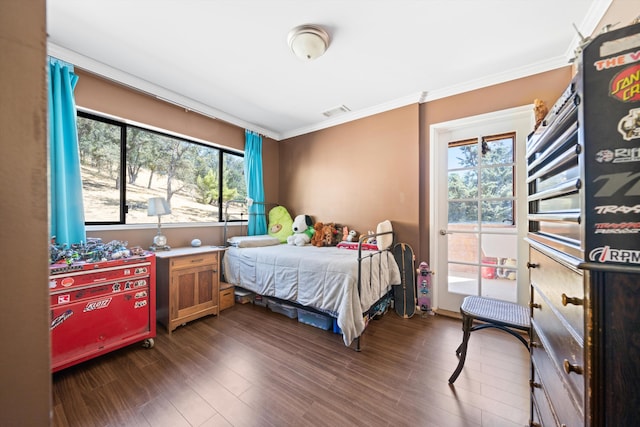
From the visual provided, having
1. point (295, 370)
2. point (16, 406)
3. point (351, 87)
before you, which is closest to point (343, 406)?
point (295, 370)

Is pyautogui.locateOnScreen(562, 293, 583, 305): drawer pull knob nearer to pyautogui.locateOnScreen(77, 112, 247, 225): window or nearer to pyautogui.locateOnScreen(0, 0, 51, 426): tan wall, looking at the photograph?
pyautogui.locateOnScreen(0, 0, 51, 426): tan wall

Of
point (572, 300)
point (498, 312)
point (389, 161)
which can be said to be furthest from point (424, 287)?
point (572, 300)

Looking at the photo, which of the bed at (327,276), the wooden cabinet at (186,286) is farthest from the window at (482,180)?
the wooden cabinet at (186,286)

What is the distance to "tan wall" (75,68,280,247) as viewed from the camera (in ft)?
7.27

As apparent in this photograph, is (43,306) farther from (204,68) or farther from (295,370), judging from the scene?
(204,68)

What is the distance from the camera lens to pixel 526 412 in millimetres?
1322

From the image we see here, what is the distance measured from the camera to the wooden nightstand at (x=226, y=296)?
107 inches

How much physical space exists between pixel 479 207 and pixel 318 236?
190 cm

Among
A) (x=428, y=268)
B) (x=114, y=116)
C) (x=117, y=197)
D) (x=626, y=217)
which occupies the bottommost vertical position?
(x=428, y=268)

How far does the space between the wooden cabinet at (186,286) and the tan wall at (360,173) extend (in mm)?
1679

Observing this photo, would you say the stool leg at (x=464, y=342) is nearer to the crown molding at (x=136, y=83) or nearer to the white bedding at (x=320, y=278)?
the white bedding at (x=320, y=278)

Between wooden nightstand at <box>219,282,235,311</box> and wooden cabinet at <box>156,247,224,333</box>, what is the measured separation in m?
0.13

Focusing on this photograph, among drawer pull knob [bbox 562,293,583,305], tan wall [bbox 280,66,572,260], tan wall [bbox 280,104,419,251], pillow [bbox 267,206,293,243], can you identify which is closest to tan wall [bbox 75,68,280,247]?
pillow [bbox 267,206,293,243]

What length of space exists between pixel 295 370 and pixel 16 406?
5.23 ft
